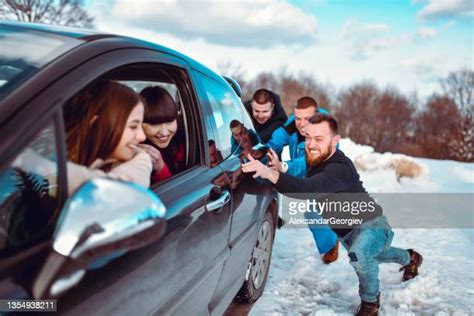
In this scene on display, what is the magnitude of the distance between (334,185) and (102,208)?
2197mm

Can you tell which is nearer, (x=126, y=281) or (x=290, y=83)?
(x=126, y=281)

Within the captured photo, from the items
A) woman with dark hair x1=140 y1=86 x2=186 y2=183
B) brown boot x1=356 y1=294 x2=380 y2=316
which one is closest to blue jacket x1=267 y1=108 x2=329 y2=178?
brown boot x1=356 y1=294 x2=380 y2=316

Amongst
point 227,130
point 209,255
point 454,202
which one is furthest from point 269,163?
point 454,202

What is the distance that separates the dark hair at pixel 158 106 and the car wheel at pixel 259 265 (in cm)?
121

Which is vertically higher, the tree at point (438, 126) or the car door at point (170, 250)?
the car door at point (170, 250)

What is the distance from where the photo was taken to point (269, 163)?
3.31 m

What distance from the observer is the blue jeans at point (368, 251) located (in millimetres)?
3148

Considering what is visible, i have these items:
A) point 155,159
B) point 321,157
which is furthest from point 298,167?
point 155,159

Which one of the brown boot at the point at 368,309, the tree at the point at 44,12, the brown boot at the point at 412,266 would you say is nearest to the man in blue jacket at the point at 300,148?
the brown boot at the point at 412,266

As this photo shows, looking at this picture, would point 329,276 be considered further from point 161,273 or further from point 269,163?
point 161,273

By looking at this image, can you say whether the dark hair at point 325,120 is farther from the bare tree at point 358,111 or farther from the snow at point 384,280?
the bare tree at point 358,111

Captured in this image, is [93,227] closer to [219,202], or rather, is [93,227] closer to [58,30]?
[58,30]

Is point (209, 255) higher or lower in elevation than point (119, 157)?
lower

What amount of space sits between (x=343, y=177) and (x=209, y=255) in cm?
134
